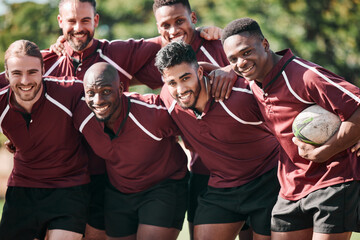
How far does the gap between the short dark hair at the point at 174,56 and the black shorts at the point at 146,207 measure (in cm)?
135

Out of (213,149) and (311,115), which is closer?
(311,115)

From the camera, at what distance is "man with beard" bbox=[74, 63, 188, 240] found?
5395mm

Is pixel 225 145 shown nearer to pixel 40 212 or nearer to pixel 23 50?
pixel 40 212

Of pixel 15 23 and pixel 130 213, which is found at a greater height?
pixel 15 23

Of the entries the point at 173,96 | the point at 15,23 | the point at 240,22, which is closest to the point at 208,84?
the point at 173,96

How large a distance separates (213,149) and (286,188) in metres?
0.93

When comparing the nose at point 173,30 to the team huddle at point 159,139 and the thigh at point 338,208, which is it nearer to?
the team huddle at point 159,139

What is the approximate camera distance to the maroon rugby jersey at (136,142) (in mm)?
5520

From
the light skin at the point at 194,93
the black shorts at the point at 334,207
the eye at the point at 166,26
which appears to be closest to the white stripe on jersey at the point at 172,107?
the light skin at the point at 194,93

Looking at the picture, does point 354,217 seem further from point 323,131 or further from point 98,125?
point 98,125

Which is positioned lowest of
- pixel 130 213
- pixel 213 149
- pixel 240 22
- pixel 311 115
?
pixel 130 213

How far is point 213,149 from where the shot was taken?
5.42m

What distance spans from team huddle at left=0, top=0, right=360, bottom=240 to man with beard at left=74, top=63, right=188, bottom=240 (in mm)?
12

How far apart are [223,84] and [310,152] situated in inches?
45.8
